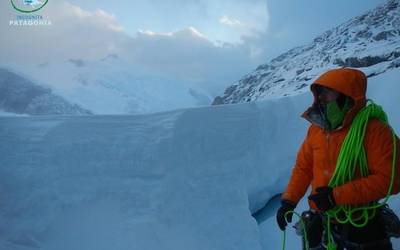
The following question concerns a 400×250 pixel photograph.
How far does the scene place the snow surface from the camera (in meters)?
3.77

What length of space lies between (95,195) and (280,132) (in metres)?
3.39

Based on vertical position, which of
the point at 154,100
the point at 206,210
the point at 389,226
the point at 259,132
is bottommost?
the point at 389,226

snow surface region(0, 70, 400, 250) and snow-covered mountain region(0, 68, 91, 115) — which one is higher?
snow-covered mountain region(0, 68, 91, 115)

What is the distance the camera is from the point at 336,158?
2.12m

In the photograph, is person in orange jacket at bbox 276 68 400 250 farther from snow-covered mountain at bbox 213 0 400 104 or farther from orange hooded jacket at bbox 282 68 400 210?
snow-covered mountain at bbox 213 0 400 104

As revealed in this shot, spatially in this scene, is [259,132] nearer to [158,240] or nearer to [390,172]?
[158,240]

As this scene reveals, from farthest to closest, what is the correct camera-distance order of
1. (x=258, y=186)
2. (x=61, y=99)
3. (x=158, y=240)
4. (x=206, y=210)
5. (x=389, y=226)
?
(x=61, y=99) < (x=258, y=186) < (x=206, y=210) < (x=158, y=240) < (x=389, y=226)

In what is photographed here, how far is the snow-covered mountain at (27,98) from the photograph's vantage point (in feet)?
443

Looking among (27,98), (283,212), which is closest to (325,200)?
(283,212)

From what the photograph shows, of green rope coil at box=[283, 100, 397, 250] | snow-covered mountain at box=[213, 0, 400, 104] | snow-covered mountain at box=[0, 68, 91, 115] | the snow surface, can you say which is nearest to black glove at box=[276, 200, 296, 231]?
green rope coil at box=[283, 100, 397, 250]

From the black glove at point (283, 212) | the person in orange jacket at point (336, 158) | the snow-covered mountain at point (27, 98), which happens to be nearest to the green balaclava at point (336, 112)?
the person in orange jacket at point (336, 158)

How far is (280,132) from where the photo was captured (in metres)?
6.23

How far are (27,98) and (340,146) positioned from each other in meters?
157

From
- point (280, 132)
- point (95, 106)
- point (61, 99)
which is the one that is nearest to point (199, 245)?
point (280, 132)
